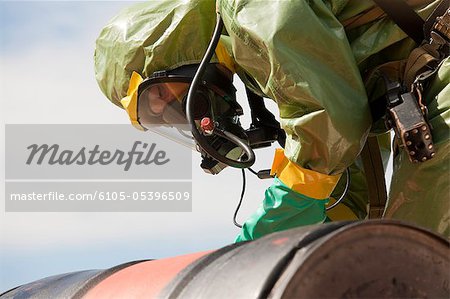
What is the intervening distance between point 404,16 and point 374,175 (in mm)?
511

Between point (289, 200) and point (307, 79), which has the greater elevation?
point (307, 79)

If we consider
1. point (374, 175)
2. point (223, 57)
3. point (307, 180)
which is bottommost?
point (374, 175)

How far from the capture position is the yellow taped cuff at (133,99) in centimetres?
247

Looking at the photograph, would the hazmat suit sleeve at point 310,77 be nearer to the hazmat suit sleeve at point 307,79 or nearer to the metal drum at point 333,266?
the hazmat suit sleeve at point 307,79

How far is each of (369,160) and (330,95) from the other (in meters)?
0.45

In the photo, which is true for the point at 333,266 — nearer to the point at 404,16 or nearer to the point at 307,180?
the point at 307,180

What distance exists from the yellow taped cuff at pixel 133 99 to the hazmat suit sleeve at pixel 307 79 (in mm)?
516

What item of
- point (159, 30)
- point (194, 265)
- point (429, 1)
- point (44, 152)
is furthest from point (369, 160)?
point (44, 152)

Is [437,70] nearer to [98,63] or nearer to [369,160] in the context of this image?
[369,160]

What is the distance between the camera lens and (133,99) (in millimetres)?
2523

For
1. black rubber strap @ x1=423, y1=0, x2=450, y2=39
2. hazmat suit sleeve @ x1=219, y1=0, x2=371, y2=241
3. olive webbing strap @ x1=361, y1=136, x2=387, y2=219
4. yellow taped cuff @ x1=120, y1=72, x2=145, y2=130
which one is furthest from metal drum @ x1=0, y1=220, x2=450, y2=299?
yellow taped cuff @ x1=120, y1=72, x2=145, y2=130

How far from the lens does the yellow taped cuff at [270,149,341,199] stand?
201 centimetres

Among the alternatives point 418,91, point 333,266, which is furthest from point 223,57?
point 333,266

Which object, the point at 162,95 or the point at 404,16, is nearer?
the point at 404,16
